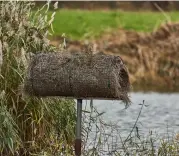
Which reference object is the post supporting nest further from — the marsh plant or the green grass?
the green grass

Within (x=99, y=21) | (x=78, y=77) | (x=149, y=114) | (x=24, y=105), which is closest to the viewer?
(x=78, y=77)

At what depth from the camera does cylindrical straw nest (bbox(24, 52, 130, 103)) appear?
9.27 m

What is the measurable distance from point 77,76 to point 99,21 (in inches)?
722

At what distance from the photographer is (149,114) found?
1633 centimetres

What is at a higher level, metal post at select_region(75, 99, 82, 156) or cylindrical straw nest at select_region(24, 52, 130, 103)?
cylindrical straw nest at select_region(24, 52, 130, 103)

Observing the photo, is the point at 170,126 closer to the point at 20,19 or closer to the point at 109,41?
the point at 20,19

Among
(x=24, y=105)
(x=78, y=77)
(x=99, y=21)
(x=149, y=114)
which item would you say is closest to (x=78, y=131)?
(x=78, y=77)

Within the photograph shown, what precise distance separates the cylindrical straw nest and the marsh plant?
73 centimetres

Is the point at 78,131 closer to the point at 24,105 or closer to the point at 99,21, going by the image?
the point at 24,105

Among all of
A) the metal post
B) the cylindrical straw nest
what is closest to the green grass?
the cylindrical straw nest

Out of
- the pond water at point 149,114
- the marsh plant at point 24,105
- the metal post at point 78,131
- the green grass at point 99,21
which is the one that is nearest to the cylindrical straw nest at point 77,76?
the metal post at point 78,131

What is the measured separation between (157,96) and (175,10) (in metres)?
9.89

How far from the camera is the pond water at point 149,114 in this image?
45.0 feet

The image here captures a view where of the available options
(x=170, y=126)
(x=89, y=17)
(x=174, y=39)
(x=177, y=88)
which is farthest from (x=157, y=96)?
(x=89, y=17)
